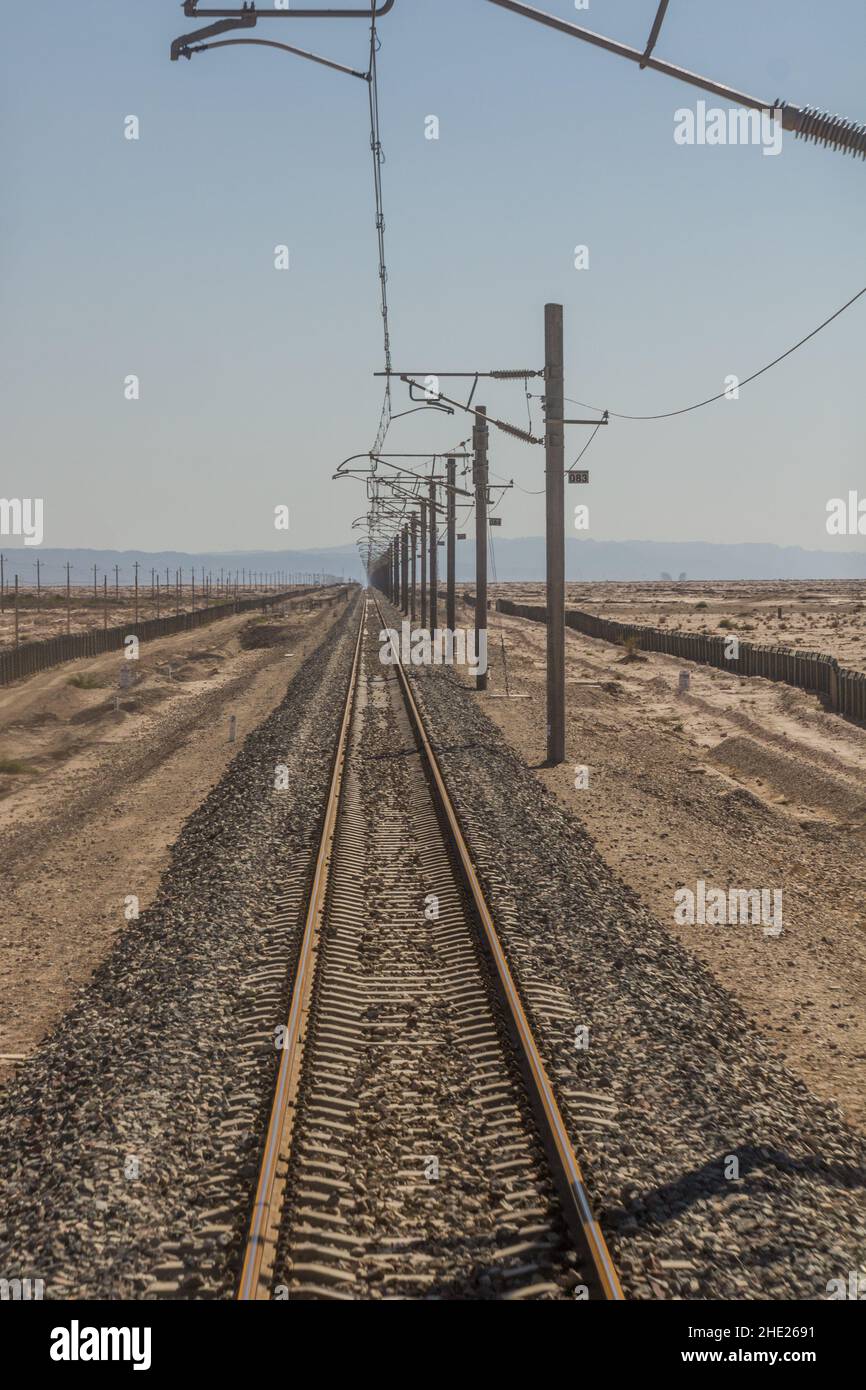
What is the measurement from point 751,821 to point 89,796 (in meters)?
11.8

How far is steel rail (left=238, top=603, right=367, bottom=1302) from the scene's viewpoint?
6.07 metres

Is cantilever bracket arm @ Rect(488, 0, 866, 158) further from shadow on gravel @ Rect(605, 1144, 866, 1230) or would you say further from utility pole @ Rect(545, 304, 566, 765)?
utility pole @ Rect(545, 304, 566, 765)

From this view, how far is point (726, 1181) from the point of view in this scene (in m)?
7.07

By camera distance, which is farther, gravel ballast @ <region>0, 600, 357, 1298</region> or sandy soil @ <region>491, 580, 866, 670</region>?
sandy soil @ <region>491, 580, 866, 670</region>

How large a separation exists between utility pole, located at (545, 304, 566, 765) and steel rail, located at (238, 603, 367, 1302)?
10.1 metres

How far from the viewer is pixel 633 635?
58.7 meters

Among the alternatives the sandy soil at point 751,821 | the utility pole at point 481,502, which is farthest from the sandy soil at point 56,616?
the sandy soil at point 751,821

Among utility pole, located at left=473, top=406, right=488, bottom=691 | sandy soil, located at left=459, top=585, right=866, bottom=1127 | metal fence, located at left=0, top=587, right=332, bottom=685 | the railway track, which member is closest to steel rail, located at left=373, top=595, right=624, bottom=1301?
the railway track

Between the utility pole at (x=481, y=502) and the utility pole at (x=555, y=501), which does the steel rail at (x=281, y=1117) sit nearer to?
the utility pole at (x=555, y=501)

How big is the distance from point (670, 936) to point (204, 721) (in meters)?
23.1

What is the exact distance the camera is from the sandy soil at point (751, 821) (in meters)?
10.6

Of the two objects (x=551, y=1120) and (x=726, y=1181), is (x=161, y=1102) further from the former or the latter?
(x=726, y=1181)
